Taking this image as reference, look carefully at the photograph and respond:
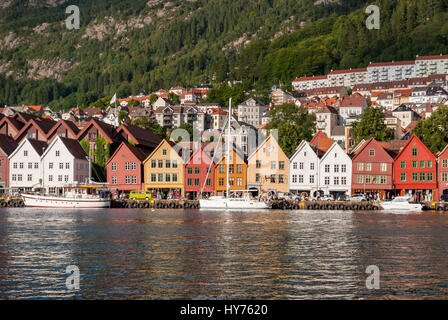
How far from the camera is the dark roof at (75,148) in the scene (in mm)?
113881

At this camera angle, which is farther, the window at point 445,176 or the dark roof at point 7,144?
the dark roof at point 7,144

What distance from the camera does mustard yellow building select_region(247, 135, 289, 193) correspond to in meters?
110

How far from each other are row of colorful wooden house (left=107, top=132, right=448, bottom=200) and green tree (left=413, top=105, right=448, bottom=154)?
225 inches

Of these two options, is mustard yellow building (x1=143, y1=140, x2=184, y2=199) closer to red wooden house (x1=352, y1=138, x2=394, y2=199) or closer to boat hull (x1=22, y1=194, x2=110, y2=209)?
boat hull (x1=22, y1=194, x2=110, y2=209)

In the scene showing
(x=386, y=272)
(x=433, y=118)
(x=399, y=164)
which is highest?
(x=433, y=118)

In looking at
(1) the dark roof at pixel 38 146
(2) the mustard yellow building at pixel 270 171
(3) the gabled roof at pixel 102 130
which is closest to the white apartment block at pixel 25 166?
(1) the dark roof at pixel 38 146

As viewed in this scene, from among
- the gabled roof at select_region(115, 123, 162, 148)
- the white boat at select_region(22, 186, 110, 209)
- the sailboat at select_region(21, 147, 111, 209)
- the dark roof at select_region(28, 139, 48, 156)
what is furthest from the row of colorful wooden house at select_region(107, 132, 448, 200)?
the dark roof at select_region(28, 139, 48, 156)

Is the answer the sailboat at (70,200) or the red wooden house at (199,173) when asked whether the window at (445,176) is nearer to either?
the red wooden house at (199,173)

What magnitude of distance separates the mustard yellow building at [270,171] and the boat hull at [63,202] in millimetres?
24963

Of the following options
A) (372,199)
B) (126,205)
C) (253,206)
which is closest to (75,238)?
(253,206)
